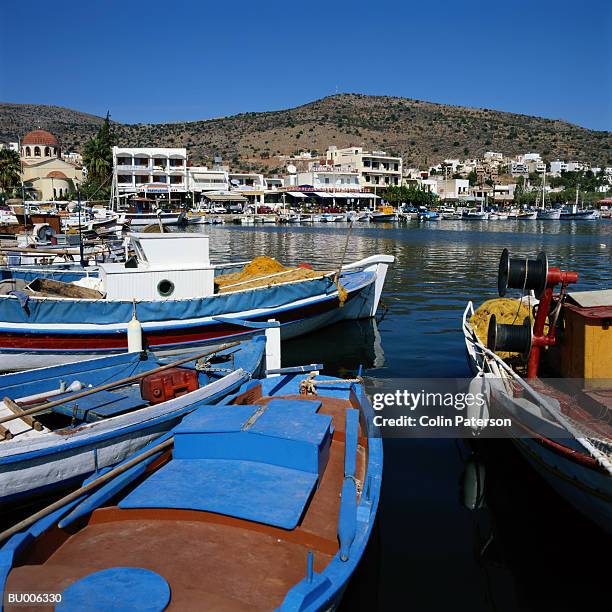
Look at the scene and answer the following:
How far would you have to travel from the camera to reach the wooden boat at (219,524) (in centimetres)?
459

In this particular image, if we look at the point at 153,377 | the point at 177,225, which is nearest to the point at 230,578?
the point at 153,377

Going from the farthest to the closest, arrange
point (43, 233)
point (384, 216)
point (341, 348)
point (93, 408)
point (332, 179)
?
point (332, 179) → point (384, 216) → point (43, 233) → point (341, 348) → point (93, 408)

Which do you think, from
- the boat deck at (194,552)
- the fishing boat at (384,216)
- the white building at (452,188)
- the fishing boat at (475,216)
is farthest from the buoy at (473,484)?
the white building at (452,188)

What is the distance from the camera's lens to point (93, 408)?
8.88 meters

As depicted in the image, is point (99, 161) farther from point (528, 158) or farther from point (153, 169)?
point (528, 158)

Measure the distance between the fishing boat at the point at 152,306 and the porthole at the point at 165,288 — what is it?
24mm

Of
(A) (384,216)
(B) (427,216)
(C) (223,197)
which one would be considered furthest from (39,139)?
(B) (427,216)

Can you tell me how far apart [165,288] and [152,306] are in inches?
29.6

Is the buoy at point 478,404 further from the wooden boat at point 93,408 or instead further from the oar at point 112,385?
the oar at point 112,385

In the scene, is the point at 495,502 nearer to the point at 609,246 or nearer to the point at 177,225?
the point at 609,246

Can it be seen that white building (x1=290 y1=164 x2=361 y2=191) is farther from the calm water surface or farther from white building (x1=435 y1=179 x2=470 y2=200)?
the calm water surface

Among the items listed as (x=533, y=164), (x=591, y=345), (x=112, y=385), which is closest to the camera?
(x=591, y=345)

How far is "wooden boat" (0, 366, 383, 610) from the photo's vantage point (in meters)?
4.59

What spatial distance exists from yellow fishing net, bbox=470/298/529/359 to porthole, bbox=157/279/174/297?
735 centimetres
